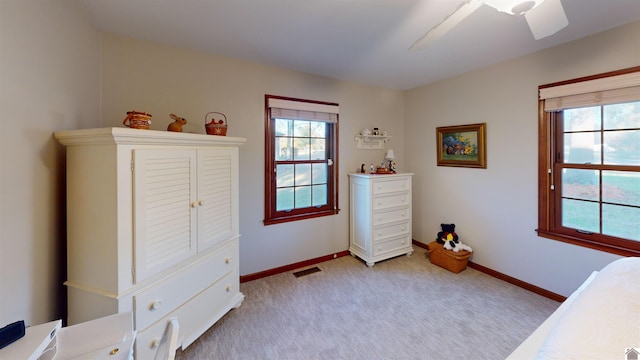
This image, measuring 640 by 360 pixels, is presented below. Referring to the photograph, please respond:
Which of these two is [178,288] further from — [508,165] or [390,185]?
Answer: [508,165]

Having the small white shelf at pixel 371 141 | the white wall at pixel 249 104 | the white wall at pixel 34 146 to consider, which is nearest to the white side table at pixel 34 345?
the white wall at pixel 34 146

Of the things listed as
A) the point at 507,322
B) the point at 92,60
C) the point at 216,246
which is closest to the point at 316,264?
the point at 216,246

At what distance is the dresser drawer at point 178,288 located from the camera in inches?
55.9

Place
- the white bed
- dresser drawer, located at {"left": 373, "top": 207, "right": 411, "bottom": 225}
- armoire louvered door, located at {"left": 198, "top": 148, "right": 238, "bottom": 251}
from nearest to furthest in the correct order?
the white bed < armoire louvered door, located at {"left": 198, "top": 148, "right": 238, "bottom": 251} < dresser drawer, located at {"left": 373, "top": 207, "right": 411, "bottom": 225}

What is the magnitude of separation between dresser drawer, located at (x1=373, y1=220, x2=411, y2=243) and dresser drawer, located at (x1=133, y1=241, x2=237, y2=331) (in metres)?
1.78

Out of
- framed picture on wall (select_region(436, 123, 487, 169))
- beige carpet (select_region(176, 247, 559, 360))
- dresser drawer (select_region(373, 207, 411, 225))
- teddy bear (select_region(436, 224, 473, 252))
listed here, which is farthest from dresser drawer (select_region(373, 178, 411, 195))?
beige carpet (select_region(176, 247, 559, 360))

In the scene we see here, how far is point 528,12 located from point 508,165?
1826 millimetres

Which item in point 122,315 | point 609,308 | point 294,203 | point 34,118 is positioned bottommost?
point 122,315

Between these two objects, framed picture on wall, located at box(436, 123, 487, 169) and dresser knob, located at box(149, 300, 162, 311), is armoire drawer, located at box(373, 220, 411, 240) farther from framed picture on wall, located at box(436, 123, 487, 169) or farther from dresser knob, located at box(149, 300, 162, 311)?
dresser knob, located at box(149, 300, 162, 311)

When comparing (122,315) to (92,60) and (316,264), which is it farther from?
(316,264)

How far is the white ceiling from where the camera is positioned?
5.45 feet

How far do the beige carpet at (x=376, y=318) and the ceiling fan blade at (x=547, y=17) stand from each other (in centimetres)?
205

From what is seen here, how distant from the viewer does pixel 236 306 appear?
2178 millimetres

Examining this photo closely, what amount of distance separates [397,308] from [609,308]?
1470 millimetres
